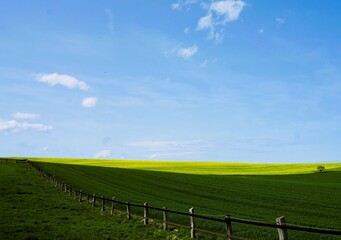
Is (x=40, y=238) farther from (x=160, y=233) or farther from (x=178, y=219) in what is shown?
(x=178, y=219)

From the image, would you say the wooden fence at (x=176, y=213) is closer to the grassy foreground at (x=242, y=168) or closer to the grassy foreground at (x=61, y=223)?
the grassy foreground at (x=61, y=223)

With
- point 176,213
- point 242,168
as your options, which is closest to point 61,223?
point 176,213

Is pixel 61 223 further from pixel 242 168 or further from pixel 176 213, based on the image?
pixel 242 168

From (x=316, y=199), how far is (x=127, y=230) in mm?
20593

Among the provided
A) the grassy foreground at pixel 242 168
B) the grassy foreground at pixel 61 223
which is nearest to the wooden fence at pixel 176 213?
the grassy foreground at pixel 61 223

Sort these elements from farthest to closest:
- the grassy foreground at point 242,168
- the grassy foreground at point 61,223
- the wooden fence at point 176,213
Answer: the grassy foreground at point 242,168
the grassy foreground at point 61,223
the wooden fence at point 176,213

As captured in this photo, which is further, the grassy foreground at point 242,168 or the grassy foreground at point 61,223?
the grassy foreground at point 242,168

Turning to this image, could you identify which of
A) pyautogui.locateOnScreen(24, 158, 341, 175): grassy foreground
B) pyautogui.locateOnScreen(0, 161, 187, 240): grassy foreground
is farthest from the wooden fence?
pyautogui.locateOnScreen(24, 158, 341, 175): grassy foreground

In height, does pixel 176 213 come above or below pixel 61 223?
above

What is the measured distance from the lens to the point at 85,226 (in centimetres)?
2172

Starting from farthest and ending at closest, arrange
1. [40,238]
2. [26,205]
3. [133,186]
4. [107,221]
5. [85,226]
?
[133,186] < [26,205] < [107,221] < [85,226] < [40,238]

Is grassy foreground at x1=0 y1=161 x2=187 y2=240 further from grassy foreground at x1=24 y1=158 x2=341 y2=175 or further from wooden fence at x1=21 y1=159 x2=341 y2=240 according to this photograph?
grassy foreground at x1=24 y1=158 x2=341 y2=175

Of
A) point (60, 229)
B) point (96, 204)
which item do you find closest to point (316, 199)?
point (96, 204)

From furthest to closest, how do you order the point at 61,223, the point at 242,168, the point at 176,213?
the point at 242,168
the point at 176,213
the point at 61,223
